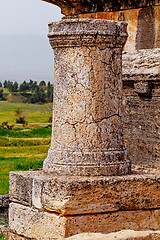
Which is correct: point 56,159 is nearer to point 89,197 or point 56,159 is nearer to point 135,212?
point 89,197

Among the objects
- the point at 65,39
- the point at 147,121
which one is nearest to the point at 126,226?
the point at 65,39

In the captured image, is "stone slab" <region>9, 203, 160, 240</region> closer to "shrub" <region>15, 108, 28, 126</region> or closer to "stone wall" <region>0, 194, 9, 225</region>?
"stone wall" <region>0, 194, 9, 225</region>

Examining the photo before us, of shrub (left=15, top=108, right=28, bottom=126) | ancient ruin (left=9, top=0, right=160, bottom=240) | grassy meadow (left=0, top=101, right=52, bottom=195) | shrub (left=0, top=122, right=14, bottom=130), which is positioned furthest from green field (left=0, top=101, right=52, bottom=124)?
ancient ruin (left=9, top=0, right=160, bottom=240)

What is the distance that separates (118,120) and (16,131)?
34.5 ft

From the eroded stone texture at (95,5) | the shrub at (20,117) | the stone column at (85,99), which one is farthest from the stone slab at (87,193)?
the shrub at (20,117)

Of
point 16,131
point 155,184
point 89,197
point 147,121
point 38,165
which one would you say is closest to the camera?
point 89,197

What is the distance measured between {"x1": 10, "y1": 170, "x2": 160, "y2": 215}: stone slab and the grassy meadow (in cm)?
368

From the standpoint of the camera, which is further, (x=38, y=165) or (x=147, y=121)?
(x=38, y=165)

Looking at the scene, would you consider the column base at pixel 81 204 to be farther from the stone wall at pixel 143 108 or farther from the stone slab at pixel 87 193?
the stone wall at pixel 143 108

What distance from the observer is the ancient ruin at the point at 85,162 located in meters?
3.48

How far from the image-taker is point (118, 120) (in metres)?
3.83

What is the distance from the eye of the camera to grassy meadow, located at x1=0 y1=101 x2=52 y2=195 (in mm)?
9242

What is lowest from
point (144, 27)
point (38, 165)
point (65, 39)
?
point (38, 165)

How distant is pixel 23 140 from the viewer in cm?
1271
